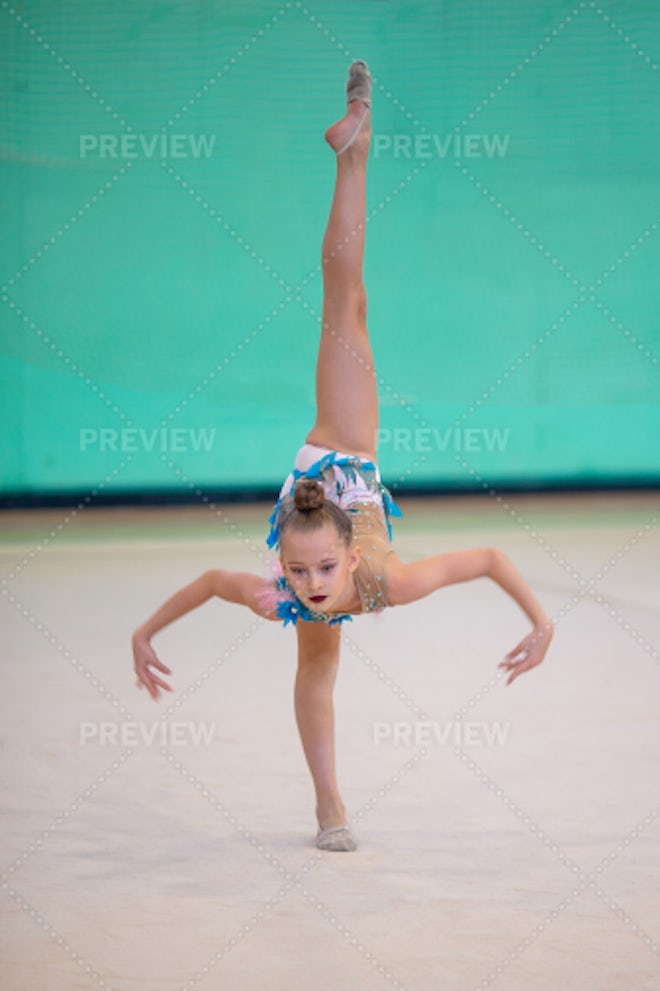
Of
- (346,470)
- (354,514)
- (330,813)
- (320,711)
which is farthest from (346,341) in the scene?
(330,813)

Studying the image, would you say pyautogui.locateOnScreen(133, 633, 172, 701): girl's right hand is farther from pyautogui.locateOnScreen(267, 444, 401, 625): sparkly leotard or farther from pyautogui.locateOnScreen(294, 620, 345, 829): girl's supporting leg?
pyautogui.locateOnScreen(294, 620, 345, 829): girl's supporting leg

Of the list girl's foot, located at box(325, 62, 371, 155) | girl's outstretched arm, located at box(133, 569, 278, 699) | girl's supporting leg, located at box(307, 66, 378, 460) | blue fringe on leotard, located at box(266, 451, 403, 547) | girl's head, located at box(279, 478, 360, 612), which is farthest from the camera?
girl's foot, located at box(325, 62, 371, 155)

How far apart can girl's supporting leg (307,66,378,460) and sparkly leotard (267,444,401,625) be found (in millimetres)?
84

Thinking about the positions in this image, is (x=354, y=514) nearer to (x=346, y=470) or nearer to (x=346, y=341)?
(x=346, y=470)

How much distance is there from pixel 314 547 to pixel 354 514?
16.9 inches

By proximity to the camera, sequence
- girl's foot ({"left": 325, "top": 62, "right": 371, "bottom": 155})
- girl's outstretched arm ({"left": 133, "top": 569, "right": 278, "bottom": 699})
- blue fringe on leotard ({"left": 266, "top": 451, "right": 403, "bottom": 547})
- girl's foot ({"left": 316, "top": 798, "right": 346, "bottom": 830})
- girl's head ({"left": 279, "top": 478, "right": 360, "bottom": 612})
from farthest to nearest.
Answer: girl's foot ({"left": 325, "top": 62, "right": 371, "bottom": 155}), blue fringe on leotard ({"left": 266, "top": 451, "right": 403, "bottom": 547}), girl's foot ({"left": 316, "top": 798, "right": 346, "bottom": 830}), girl's outstretched arm ({"left": 133, "top": 569, "right": 278, "bottom": 699}), girl's head ({"left": 279, "top": 478, "right": 360, "bottom": 612})

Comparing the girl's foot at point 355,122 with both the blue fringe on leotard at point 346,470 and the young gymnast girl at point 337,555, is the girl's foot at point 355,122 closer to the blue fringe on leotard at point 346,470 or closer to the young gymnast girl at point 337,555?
the young gymnast girl at point 337,555

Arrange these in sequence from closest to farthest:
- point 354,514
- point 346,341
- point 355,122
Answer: point 354,514 < point 346,341 < point 355,122

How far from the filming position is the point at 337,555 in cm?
293

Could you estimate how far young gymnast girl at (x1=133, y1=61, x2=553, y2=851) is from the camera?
2.93 metres

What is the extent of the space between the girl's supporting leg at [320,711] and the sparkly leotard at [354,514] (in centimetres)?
13

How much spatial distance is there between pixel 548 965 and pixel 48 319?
770 cm

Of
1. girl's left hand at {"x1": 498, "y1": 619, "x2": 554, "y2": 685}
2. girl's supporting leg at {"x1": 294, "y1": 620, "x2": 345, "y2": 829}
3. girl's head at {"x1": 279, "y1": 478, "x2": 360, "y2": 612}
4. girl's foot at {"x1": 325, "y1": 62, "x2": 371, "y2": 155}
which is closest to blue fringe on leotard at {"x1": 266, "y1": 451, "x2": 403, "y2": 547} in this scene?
girl's supporting leg at {"x1": 294, "y1": 620, "x2": 345, "y2": 829}

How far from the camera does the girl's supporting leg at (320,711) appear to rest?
321cm
